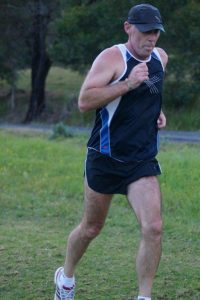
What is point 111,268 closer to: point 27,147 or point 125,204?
point 125,204

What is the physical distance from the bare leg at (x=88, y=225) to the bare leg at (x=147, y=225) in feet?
0.83

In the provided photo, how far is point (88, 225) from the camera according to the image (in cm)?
555

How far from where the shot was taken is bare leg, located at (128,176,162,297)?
5.09 meters

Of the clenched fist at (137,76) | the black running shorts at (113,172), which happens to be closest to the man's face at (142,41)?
→ the clenched fist at (137,76)

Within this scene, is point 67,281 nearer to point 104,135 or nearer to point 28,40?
point 104,135

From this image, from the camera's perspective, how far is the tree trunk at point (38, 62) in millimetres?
30984

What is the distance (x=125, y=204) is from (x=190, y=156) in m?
3.17

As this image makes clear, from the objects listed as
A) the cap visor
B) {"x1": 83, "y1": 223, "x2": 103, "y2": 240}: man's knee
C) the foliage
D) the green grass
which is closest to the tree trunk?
the green grass

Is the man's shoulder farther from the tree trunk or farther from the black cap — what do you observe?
the tree trunk

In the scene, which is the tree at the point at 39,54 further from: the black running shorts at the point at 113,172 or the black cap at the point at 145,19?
the black cap at the point at 145,19

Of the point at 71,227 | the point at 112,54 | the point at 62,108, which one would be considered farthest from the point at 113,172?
the point at 62,108

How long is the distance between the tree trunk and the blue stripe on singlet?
2525 centimetres

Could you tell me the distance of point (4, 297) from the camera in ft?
19.1

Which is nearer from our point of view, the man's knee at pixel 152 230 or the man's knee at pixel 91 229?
the man's knee at pixel 152 230
